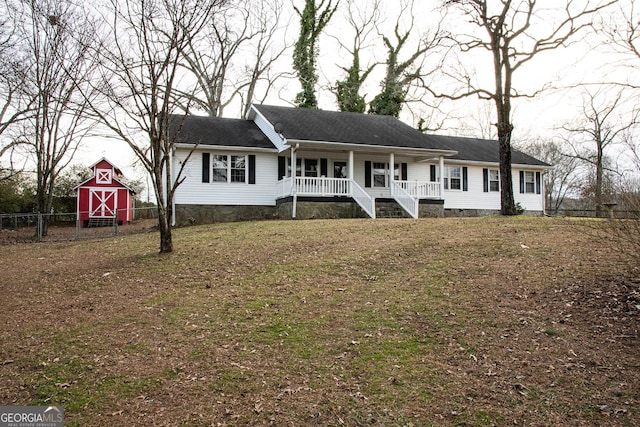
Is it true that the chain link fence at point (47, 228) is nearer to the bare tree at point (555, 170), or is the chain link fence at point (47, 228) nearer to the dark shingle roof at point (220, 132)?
the dark shingle roof at point (220, 132)

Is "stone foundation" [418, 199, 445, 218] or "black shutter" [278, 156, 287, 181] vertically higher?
"black shutter" [278, 156, 287, 181]

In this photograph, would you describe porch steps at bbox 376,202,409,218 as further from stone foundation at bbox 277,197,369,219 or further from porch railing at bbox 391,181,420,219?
stone foundation at bbox 277,197,369,219

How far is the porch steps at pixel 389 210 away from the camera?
19766 mm

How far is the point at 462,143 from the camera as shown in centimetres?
2722

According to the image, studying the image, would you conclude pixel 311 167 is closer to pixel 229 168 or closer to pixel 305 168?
pixel 305 168

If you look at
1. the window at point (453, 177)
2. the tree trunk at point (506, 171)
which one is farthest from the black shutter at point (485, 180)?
the tree trunk at point (506, 171)

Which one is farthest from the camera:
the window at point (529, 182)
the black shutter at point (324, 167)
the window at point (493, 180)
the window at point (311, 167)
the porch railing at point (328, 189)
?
the window at point (529, 182)

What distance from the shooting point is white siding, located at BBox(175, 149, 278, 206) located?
19047 millimetres

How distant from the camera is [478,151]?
26.2 meters

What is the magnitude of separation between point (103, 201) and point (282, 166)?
33.6 ft

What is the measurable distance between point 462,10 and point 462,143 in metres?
11.2

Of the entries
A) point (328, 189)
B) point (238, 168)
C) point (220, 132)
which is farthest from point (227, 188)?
point (328, 189)

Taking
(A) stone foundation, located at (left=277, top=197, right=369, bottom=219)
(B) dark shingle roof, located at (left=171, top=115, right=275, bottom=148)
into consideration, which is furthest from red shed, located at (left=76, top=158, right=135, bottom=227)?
(A) stone foundation, located at (left=277, top=197, right=369, bottom=219)

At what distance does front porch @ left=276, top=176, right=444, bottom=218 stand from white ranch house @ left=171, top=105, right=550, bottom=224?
0.14 feet
